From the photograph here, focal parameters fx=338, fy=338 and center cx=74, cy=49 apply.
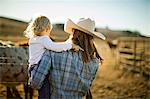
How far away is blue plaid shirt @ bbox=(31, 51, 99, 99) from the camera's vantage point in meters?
2.10

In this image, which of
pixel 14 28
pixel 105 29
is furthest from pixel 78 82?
pixel 105 29

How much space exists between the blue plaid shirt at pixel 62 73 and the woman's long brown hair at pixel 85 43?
0.04 m

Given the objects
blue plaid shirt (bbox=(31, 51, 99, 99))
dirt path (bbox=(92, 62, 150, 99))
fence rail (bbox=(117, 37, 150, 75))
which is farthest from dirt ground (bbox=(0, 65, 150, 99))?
blue plaid shirt (bbox=(31, 51, 99, 99))

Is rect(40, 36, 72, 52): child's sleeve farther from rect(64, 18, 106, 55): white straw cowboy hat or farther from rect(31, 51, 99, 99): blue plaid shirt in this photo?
rect(64, 18, 106, 55): white straw cowboy hat

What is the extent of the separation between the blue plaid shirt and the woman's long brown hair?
4 cm

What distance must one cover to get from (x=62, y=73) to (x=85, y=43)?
254 mm

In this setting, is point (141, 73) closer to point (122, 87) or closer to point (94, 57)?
point (122, 87)

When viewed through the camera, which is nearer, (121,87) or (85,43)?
(85,43)

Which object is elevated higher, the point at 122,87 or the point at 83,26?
the point at 83,26

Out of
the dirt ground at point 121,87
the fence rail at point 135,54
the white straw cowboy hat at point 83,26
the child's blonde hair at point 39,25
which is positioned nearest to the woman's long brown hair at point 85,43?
the white straw cowboy hat at point 83,26

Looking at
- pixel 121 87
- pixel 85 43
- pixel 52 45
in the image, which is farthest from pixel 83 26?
pixel 121 87

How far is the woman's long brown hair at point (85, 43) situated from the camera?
86.7 inches

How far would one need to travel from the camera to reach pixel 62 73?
2129mm

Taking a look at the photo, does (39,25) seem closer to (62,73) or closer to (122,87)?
(62,73)
